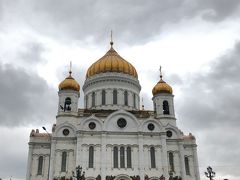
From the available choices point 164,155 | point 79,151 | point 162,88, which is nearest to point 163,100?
point 162,88

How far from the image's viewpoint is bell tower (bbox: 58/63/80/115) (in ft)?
132

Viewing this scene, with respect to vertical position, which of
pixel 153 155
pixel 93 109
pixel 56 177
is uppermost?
pixel 93 109

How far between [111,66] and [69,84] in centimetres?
731

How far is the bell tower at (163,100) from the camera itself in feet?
138

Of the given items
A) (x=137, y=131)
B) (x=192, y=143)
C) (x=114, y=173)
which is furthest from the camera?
(x=192, y=143)

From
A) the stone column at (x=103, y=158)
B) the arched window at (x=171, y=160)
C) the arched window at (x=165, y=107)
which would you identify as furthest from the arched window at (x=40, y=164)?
the arched window at (x=165, y=107)

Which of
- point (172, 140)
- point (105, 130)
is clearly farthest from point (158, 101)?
point (105, 130)

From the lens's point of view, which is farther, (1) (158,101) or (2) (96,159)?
(1) (158,101)

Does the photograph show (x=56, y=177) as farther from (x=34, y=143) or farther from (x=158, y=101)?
→ (x=158, y=101)

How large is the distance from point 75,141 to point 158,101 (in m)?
12.1

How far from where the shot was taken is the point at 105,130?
38.5 m

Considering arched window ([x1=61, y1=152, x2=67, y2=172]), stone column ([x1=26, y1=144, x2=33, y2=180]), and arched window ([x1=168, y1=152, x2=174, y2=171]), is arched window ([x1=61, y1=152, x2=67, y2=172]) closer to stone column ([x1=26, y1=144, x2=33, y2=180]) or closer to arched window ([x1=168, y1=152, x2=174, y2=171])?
stone column ([x1=26, y1=144, x2=33, y2=180])

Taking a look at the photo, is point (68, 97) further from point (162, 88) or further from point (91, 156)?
point (162, 88)

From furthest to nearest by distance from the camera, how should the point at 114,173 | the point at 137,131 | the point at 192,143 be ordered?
1. the point at 192,143
2. the point at 137,131
3. the point at 114,173
